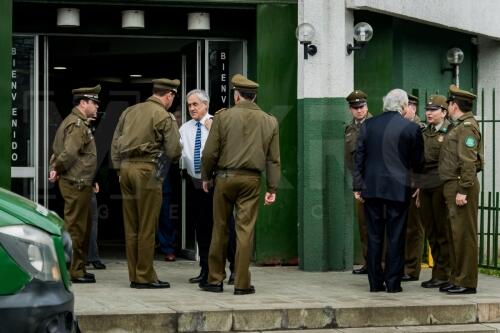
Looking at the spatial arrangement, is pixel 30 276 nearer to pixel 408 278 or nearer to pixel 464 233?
pixel 464 233

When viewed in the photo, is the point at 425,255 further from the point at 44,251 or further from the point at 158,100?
the point at 44,251

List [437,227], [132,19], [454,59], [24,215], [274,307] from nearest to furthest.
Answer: [24,215] → [274,307] → [437,227] → [132,19] → [454,59]

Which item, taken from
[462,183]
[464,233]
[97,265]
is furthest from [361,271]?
[97,265]

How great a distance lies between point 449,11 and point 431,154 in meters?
3.77

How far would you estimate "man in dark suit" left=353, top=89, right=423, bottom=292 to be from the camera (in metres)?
Answer: 11.3

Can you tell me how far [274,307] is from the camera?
33.0 ft

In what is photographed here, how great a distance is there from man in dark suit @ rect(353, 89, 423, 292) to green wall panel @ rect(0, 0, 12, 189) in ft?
13.3

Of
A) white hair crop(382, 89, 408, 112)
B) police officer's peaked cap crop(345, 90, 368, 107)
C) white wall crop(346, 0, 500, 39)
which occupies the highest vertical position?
white wall crop(346, 0, 500, 39)

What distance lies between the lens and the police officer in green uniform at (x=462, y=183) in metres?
11.1

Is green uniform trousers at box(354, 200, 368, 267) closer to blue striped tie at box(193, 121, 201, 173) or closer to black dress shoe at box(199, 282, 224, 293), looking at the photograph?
blue striped tie at box(193, 121, 201, 173)

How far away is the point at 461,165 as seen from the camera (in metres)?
11.1

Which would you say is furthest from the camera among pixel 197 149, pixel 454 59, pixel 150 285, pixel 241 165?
pixel 454 59

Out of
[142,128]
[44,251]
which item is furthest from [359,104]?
[44,251]

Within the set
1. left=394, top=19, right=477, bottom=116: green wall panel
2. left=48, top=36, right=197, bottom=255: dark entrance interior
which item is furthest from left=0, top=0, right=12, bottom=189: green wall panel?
left=394, top=19, right=477, bottom=116: green wall panel
